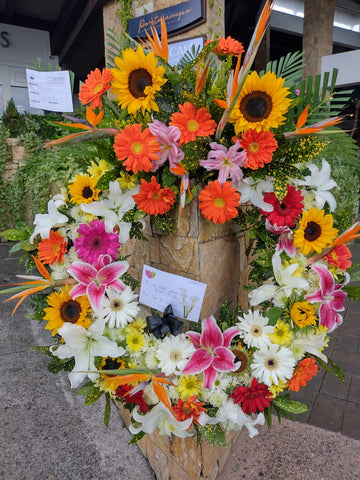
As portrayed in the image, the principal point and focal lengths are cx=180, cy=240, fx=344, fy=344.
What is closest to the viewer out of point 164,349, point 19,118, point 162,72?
point 162,72

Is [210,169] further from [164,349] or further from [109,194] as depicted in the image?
[164,349]

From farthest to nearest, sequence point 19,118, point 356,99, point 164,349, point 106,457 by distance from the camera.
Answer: point 356,99 → point 19,118 → point 106,457 → point 164,349

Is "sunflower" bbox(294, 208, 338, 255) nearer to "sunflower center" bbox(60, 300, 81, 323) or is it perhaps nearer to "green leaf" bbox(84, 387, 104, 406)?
"sunflower center" bbox(60, 300, 81, 323)

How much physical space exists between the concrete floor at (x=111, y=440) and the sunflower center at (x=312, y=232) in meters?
1.09

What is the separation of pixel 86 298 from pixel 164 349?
31cm

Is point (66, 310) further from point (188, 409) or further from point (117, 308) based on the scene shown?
point (188, 409)

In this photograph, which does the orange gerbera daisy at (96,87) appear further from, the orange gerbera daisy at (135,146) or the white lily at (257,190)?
the white lily at (257,190)

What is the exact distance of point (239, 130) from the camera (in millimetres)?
983

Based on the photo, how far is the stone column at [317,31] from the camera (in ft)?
22.7

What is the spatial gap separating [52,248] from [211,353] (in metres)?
0.65

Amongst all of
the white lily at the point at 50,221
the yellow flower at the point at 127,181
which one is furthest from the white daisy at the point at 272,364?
the white lily at the point at 50,221

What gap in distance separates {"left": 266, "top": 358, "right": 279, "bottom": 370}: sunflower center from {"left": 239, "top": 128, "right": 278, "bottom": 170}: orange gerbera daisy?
604mm

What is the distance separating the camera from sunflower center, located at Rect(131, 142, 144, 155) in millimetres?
962

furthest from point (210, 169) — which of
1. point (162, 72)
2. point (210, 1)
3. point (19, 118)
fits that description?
point (19, 118)
